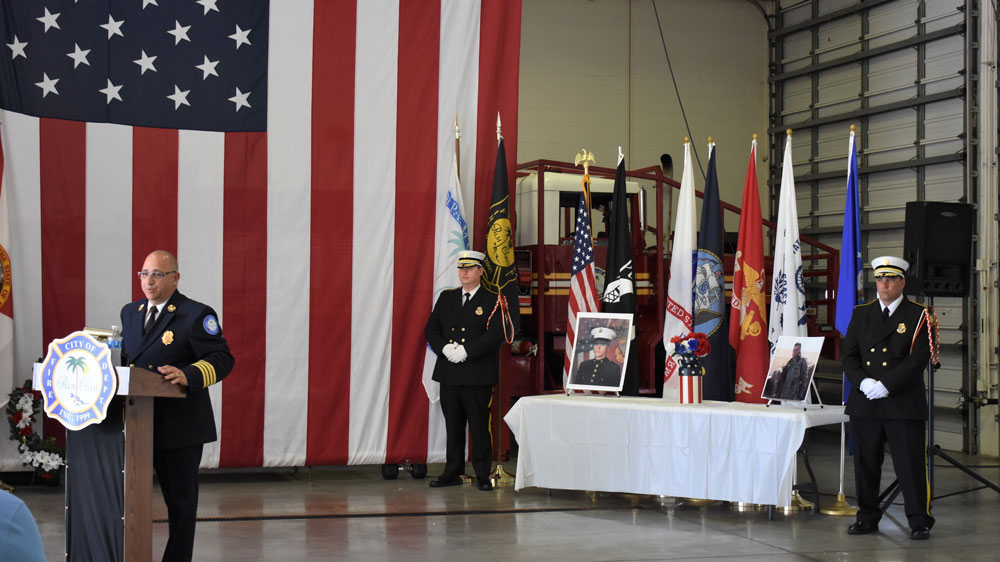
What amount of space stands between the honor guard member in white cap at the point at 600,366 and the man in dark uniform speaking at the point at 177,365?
12.5 feet

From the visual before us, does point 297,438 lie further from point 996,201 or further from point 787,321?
point 996,201

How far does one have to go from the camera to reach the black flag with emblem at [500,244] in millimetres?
8555

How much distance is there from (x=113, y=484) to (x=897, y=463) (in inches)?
176

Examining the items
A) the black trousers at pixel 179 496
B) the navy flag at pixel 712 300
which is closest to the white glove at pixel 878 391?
the navy flag at pixel 712 300

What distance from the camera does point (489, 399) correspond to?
830 cm

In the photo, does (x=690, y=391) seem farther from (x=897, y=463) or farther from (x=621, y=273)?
(x=621, y=273)

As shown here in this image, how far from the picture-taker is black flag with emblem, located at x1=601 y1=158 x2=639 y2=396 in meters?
8.59

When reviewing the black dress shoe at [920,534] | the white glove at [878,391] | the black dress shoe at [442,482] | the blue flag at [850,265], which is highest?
the blue flag at [850,265]

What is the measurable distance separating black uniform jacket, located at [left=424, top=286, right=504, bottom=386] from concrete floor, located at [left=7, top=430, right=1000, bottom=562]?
884 millimetres

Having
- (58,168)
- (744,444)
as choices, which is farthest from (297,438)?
(744,444)

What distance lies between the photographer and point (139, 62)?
8070mm

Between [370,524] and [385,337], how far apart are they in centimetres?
222

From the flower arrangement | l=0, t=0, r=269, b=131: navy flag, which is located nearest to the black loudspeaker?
the flower arrangement

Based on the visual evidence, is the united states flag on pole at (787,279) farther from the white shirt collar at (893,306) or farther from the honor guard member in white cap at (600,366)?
the white shirt collar at (893,306)
